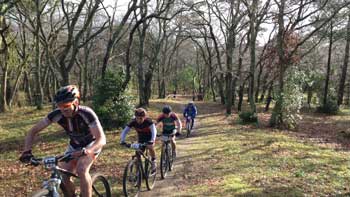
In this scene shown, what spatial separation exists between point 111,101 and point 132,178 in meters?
11.5

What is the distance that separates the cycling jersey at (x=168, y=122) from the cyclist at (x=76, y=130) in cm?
445

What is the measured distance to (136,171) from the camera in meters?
7.90

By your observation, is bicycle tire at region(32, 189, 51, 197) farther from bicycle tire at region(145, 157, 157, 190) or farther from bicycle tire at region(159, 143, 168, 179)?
bicycle tire at region(159, 143, 168, 179)

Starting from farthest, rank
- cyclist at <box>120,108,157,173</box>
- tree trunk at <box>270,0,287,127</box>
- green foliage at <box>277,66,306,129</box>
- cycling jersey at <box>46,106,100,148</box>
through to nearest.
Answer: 1. green foliage at <box>277,66,306,129</box>
2. tree trunk at <box>270,0,287,127</box>
3. cyclist at <box>120,108,157,173</box>
4. cycling jersey at <box>46,106,100,148</box>

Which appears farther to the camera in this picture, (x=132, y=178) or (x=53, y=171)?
(x=132, y=178)

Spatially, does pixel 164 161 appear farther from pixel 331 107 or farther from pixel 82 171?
pixel 331 107

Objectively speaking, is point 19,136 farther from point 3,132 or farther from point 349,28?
point 349,28

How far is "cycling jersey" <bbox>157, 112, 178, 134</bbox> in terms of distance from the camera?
9938 mm

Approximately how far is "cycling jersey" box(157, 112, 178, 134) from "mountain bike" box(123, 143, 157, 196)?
5.19 ft

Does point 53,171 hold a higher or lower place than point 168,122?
lower

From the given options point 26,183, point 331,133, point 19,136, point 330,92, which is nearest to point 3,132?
point 19,136

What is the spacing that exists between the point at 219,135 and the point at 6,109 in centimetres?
1870

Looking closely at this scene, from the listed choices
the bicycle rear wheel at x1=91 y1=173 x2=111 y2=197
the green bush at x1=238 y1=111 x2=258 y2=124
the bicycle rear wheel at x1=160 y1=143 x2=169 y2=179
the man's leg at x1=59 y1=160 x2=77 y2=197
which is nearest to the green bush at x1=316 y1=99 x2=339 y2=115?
the green bush at x1=238 y1=111 x2=258 y2=124

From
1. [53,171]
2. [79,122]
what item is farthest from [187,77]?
[53,171]
